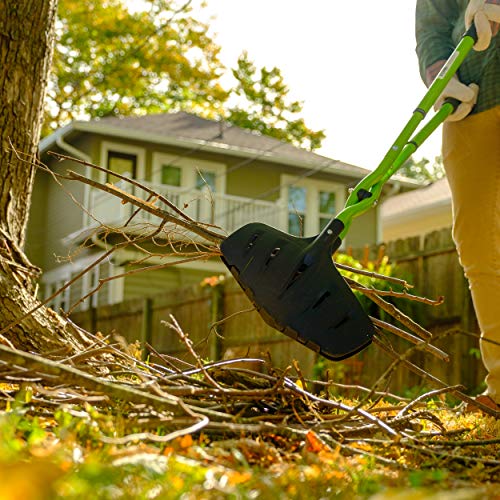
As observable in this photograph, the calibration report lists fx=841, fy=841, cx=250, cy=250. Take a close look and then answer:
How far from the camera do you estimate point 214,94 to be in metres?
24.1

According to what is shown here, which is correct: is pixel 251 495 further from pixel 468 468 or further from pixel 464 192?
pixel 464 192

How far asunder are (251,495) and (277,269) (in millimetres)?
1228

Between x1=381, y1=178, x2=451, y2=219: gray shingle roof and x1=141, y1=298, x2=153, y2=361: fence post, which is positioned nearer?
x1=141, y1=298, x2=153, y2=361: fence post

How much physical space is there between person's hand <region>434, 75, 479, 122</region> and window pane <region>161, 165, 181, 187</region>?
1429cm

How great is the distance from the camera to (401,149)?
2.95m

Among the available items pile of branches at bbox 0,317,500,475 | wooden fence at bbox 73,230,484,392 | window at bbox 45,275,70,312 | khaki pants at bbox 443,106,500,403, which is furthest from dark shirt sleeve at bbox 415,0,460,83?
window at bbox 45,275,70,312

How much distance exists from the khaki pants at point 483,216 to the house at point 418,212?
14.0 m

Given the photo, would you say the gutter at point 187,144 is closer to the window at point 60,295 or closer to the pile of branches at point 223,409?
the window at point 60,295

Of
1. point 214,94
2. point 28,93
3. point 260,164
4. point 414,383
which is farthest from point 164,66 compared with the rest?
point 28,93

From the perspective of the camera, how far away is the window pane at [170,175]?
1759 cm

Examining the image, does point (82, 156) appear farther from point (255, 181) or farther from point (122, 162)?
point (255, 181)

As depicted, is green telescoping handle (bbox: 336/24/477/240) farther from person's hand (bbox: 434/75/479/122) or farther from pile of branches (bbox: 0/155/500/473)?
pile of branches (bbox: 0/155/500/473)

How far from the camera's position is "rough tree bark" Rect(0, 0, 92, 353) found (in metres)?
3.11

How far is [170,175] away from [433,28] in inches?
555
